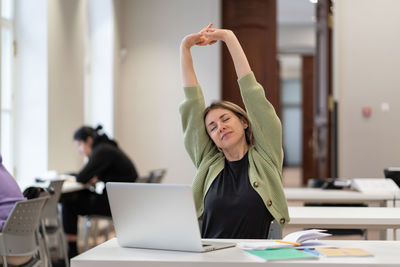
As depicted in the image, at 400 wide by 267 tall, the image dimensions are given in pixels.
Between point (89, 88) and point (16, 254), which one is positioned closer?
point (16, 254)

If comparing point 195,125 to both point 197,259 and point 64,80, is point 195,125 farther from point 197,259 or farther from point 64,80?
point 64,80

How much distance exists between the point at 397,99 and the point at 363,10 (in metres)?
1.03

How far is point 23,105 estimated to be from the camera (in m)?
5.84

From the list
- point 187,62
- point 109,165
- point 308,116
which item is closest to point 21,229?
point 187,62

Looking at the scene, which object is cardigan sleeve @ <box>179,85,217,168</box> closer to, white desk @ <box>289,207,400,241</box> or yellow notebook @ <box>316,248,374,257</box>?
white desk @ <box>289,207,400,241</box>

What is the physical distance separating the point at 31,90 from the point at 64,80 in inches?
22.4

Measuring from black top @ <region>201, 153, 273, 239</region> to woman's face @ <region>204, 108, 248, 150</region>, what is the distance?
0.46 feet

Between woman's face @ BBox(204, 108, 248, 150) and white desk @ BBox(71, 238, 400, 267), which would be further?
woman's face @ BBox(204, 108, 248, 150)

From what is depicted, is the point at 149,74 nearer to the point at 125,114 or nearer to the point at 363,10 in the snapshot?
the point at 125,114

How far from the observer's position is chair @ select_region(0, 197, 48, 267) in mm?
3148

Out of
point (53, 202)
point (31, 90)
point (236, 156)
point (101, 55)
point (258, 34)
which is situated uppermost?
point (258, 34)

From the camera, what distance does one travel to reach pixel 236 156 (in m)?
2.42

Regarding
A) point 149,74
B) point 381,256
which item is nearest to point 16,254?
point 381,256

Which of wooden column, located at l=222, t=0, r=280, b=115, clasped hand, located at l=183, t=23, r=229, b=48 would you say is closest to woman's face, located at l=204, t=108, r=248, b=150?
clasped hand, located at l=183, t=23, r=229, b=48
